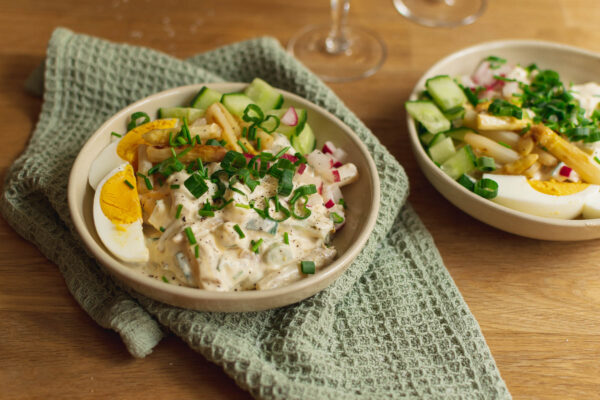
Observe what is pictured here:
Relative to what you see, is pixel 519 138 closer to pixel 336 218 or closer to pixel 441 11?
pixel 336 218

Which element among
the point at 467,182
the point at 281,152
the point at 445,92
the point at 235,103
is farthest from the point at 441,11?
the point at 281,152

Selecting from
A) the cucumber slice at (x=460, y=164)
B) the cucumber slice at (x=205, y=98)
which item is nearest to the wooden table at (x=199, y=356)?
the cucumber slice at (x=460, y=164)

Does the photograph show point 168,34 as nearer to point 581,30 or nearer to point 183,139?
point 183,139

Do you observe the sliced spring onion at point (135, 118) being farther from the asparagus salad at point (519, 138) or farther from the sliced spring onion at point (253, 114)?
the asparagus salad at point (519, 138)

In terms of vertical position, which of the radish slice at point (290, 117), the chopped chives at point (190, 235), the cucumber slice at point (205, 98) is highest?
the cucumber slice at point (205, 98)

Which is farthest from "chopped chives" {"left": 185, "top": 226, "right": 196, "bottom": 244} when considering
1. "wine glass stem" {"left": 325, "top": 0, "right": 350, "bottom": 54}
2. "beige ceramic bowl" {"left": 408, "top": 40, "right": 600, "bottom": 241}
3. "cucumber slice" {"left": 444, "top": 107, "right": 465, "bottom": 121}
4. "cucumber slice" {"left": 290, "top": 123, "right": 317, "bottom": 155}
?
"wine glass stem" {"left": 325, "top": 0, "right": 350, "bottom": 54}

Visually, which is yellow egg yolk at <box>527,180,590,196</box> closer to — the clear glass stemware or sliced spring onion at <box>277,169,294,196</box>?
sliced spring onion at <box>277,169,294,196</box>
